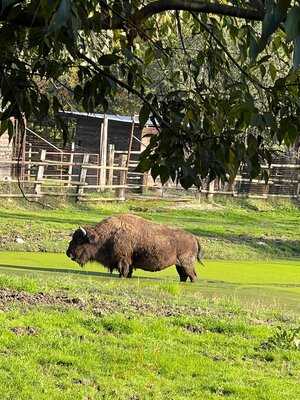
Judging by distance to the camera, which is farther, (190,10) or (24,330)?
(24,330)

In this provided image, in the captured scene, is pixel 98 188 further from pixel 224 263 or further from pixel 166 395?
pixel 166 395

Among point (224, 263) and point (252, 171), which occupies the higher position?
point (252, 171)

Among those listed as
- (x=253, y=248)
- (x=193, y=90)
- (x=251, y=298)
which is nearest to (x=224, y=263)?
(x=253, y=248)

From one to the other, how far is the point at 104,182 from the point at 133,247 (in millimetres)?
14786

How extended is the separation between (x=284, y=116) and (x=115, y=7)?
821 mm

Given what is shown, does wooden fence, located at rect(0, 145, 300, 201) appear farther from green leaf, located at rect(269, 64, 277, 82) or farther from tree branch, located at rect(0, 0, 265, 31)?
tree branch, located at rect(0, 0, 265, 31)

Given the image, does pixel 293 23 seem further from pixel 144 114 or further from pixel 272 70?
pixel 272 70

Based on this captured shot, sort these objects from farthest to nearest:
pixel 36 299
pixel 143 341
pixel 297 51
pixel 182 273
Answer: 1. pixel 182 273
2. pixel 36 299
3. pixel 143 341
4. pixel 297 51

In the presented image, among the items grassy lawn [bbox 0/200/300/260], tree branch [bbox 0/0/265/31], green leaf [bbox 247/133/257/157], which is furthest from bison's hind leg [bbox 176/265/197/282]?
tree branch [bbox 0/0/265/31]

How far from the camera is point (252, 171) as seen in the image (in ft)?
12.2

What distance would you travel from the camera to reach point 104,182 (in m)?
30.8

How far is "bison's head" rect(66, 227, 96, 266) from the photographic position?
1586 centimetres

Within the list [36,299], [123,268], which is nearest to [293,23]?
[36,299]

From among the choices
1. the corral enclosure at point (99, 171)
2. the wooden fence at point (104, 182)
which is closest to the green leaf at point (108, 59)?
the wooden fence at point (104, 182)
